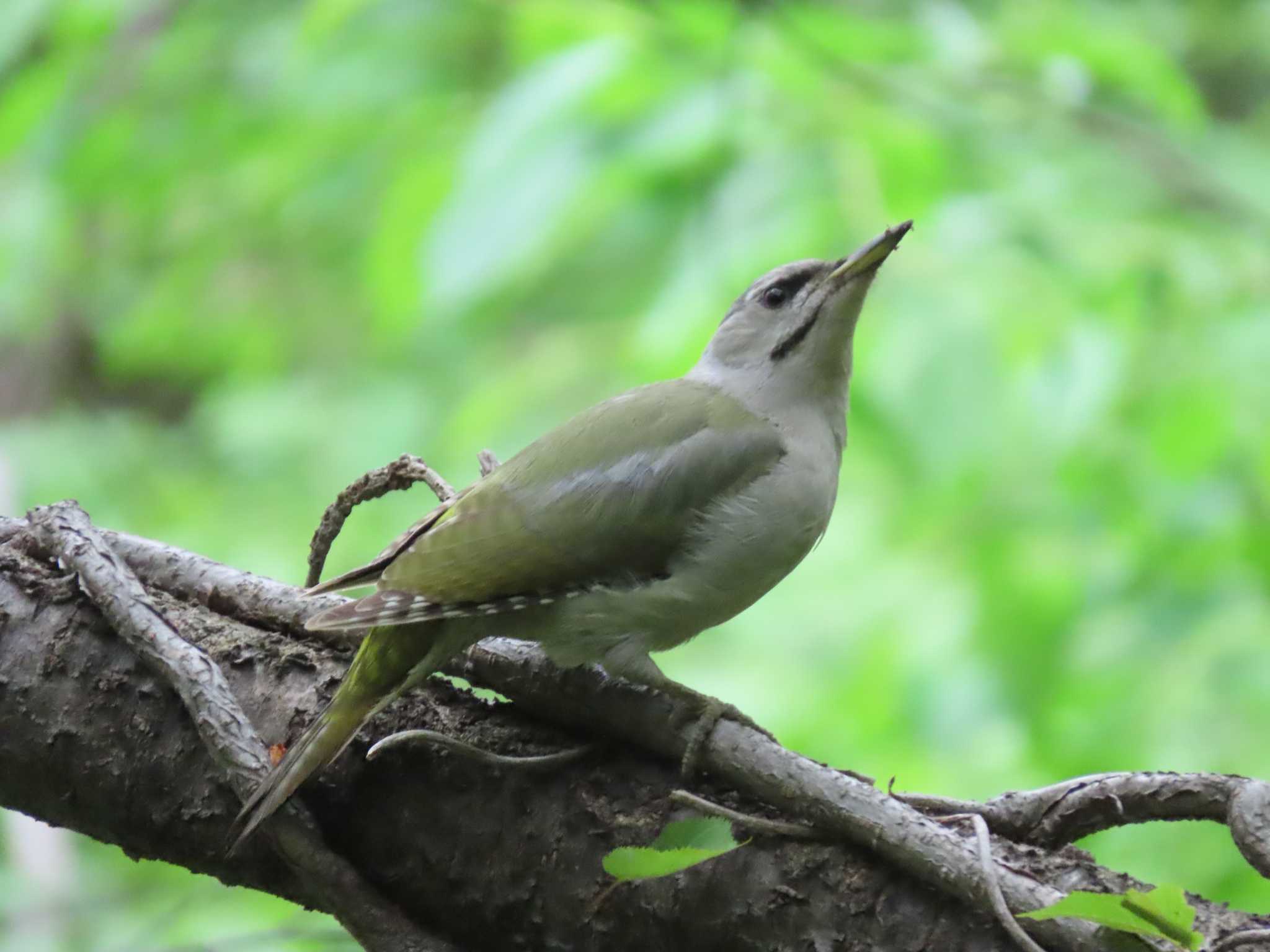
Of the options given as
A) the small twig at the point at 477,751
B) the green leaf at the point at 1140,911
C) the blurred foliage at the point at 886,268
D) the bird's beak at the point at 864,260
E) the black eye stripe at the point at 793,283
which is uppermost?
the blurred foliage at the point at 886,268

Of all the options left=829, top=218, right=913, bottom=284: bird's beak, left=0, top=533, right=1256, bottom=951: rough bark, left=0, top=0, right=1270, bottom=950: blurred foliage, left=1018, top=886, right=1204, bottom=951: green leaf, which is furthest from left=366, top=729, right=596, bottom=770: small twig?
left=0, top=0, right=1270, bottom=950: blurred foliage

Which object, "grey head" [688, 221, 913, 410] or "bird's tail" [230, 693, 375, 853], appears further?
"grey head" [688, 221, 913, 410]

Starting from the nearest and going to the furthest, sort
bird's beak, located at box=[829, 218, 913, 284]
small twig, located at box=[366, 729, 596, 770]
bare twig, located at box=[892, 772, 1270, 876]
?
bare twig, located at box=[892, 772, 1270, 876] → small twig, located at box=[366, 729, 596, 770] → bird's beak, located at box=[829, 218, 913, 284]

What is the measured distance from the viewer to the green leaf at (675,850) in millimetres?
1841

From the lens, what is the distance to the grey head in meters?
3.21

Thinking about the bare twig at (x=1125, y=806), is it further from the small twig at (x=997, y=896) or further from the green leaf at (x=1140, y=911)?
the green leaf at (x=1140, y=911)

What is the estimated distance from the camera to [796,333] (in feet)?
10.8

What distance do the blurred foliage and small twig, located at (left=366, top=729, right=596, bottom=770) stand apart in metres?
1.78

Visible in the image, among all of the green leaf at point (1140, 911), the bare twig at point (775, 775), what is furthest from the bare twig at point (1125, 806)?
the green leaf at point (1140, 911)

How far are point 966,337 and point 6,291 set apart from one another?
5.38 m

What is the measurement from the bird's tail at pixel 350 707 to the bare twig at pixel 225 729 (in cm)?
5

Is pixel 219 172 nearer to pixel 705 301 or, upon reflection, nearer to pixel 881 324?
pixel 705 301

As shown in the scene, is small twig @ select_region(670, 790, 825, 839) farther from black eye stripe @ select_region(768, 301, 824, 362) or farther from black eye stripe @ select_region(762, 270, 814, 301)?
black eye stripe @ select_region(762, 270, 814, 301)

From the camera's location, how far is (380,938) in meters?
2.03
